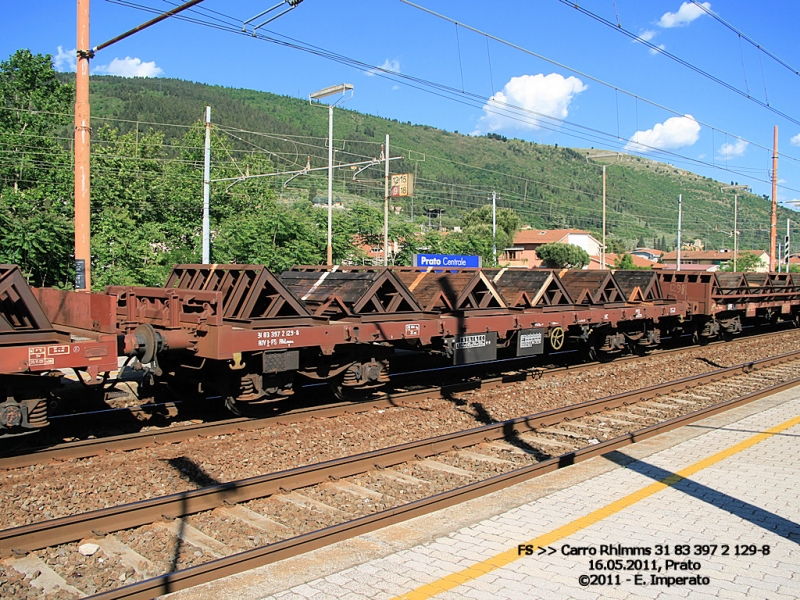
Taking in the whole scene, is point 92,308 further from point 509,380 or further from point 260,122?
point 260,122

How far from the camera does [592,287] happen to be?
1413 centimetres

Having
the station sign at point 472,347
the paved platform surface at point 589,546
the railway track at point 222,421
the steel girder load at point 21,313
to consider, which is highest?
the steel girder load at point 21,313

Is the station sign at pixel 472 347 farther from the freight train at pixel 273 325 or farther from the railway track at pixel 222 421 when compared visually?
the railway track at pixel 222 421

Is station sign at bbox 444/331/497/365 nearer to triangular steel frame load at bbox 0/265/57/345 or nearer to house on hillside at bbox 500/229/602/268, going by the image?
triangular steel frame load at bbox 0/265/57/345

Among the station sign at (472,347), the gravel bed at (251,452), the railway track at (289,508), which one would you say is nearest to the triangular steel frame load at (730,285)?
the gravel bed at (251,452)

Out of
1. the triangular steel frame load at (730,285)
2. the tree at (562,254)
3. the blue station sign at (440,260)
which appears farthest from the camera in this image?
the tree at (562,254)

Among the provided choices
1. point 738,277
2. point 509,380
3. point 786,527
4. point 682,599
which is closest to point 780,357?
point 738,277

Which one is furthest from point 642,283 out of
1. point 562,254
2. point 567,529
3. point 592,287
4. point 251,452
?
point 562,254

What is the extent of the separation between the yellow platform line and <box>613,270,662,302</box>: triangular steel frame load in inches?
312

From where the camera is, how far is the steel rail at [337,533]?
4.34 m

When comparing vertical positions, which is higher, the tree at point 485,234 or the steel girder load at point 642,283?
the tree at point 485,234

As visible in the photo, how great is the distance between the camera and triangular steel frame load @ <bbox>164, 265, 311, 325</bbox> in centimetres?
866

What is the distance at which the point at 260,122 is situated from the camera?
166500 millimetres

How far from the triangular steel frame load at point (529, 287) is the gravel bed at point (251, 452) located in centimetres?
156
